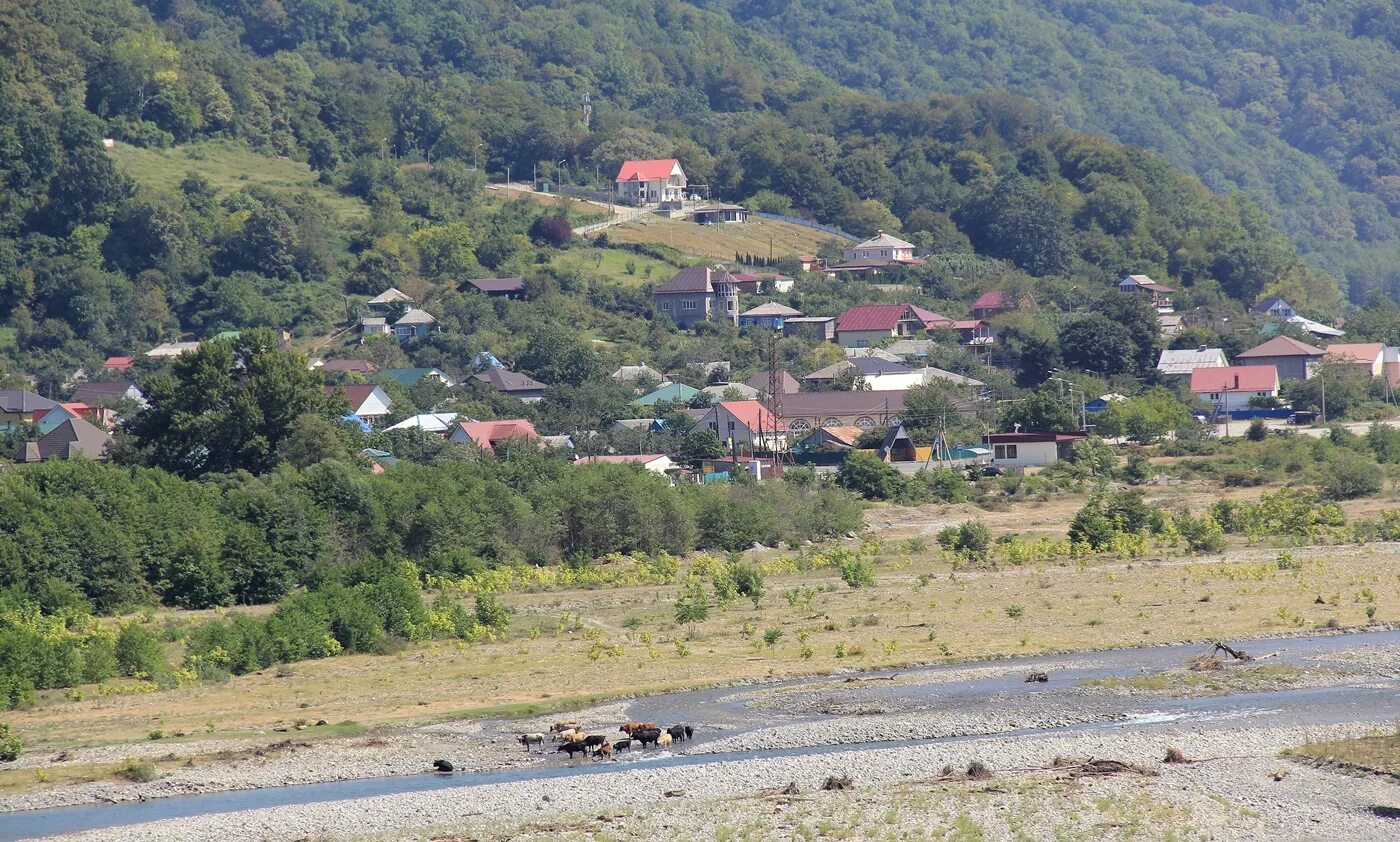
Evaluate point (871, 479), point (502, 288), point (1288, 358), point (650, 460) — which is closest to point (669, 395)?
point (650, 460)

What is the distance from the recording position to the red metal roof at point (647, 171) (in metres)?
126

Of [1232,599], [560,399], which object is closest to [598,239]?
[560,399]

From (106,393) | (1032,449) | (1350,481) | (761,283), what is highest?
(761,283)

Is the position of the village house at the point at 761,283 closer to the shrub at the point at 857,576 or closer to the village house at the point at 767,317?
the village house at the point at 767,317

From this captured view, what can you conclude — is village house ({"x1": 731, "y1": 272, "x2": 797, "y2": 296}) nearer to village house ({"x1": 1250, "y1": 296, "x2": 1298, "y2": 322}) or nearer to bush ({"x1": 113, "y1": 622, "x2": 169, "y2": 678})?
village house ({"x1": 1250, "y1": 296, "x2": 1298, "y2": 322})

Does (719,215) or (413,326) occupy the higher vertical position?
(719,215)

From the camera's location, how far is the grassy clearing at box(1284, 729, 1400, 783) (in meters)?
25.9

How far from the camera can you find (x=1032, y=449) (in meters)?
73.8

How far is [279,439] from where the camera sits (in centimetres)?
5844

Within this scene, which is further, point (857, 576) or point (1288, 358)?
point (1288, 358)

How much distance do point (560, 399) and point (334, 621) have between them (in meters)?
44.8

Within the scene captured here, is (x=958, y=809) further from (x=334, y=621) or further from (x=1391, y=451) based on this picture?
(x=1391, y=451)

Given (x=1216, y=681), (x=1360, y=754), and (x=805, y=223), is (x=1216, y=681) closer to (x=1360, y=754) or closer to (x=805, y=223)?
(x=1360, y=754)

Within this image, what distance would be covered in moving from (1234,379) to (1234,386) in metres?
0.61
